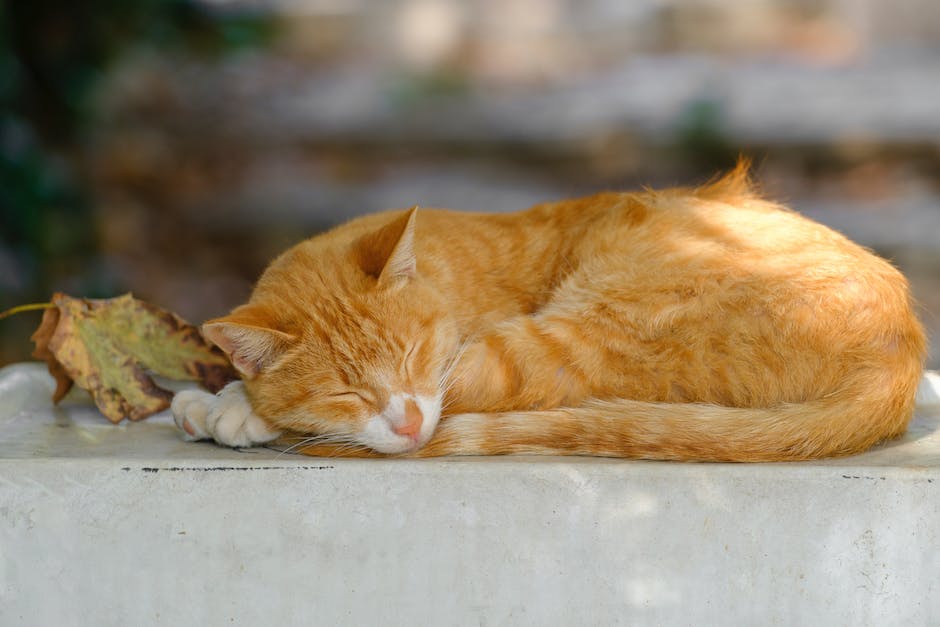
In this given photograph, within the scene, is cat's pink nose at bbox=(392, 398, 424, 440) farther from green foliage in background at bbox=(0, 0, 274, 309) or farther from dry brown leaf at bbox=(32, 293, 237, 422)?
green foliage in background at bbox=(0, 0, 274, 309)

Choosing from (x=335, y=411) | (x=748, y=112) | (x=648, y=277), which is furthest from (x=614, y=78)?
(x=335, y=411)

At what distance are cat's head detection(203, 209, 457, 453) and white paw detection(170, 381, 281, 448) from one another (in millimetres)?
34

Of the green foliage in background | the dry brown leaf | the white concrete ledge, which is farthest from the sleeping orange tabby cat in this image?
the green foliage in background

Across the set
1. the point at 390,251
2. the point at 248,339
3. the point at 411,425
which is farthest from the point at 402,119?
the point at 411,425

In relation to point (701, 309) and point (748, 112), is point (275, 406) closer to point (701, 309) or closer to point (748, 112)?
point (701, 309)

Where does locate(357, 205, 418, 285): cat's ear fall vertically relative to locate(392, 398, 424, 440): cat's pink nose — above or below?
above

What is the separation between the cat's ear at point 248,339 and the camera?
1910 mm

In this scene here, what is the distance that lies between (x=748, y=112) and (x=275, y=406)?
150 inches

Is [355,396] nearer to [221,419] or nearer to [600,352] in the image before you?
[221,419]

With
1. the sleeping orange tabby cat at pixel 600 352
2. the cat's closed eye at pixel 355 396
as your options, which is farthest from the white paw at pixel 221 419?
the cat's closed eye at pixel 355 396

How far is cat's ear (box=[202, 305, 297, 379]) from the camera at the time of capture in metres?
1.91

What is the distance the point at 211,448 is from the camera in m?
2.01

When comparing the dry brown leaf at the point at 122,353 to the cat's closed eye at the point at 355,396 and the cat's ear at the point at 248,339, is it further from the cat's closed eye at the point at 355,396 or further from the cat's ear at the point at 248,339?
the cat's closed eye at the point at 355,396

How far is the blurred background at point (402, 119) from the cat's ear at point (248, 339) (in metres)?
3.23
